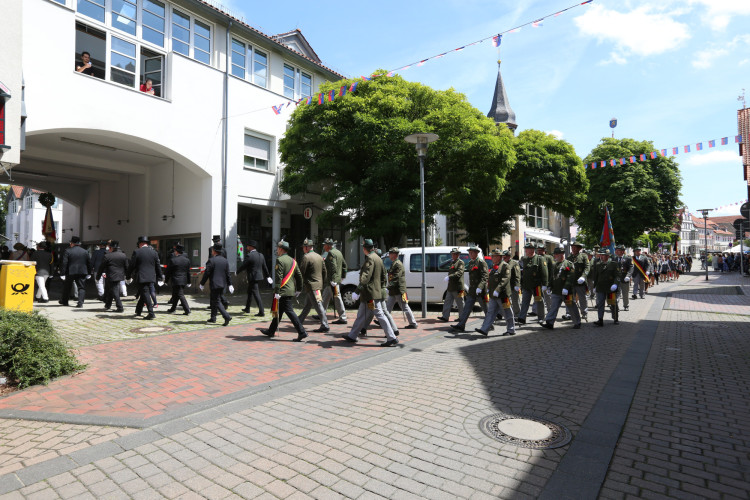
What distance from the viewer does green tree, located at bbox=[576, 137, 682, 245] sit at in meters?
33.0

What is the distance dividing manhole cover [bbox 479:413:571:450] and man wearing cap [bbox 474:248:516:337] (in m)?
4.37

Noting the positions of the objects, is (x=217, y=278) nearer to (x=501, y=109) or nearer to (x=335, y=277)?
(x=335, y=277)

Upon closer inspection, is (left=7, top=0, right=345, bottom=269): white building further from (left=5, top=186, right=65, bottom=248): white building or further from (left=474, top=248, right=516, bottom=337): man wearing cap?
(left=5, top=186, right=65, bottom=248): white building

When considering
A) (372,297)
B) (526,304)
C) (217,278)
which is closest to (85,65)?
(217,278)

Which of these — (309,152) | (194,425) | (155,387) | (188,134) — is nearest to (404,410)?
(194,425)

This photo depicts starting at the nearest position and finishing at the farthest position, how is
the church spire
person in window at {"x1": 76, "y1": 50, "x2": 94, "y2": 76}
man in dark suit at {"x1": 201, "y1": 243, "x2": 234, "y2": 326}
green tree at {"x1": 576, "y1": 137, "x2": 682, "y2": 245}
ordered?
man in dark suit at {"x1": 201, "y1": 243, "x2": 234, "y2": 326}
person in window at {"x1": 76, "y1": 50, "x2": 94, "y2": 76}
green tree at {"x1": 576, "y1": 137, "x2": 682, "y2": 245}
the church spire

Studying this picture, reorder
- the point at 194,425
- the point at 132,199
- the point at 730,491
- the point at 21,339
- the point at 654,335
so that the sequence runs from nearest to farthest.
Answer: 1. the point at 730,491
2. the point at 194,425
3. the point at 21,339
4. the point at 654,335
5. the point at 132,199

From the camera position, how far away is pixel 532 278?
993 centimetres

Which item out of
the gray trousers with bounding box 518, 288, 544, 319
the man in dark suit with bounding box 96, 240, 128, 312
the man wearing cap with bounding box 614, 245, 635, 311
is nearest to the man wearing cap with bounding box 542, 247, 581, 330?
the gray trousers with bounding box 518, 288, 544, 319

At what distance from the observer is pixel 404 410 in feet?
14.4

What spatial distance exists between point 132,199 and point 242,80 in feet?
26.2

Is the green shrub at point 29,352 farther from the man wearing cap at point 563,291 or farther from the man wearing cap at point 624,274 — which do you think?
the man wearing cap at point 624,274

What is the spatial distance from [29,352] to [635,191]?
3707 centimetres

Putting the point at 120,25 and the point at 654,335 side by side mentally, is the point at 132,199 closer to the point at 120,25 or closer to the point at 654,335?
the point at 120,25
